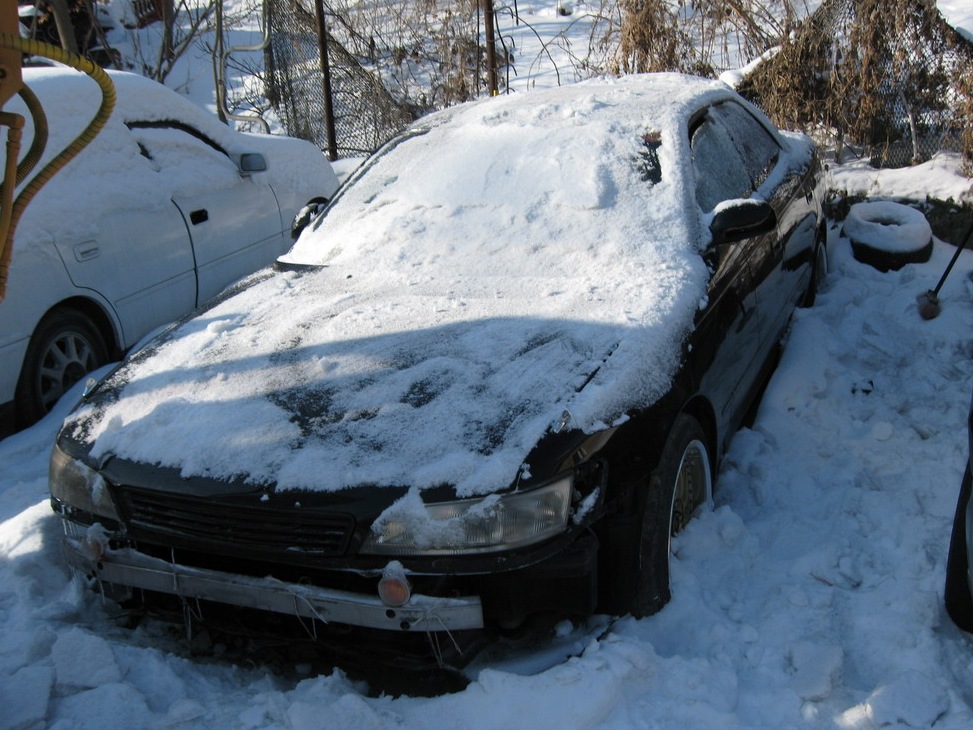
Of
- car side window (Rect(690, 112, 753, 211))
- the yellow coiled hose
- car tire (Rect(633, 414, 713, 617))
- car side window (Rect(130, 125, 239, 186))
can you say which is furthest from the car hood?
car side window (Rect(130, 125, 239, 186))

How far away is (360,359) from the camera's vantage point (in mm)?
3139

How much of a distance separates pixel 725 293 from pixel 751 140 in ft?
5.10

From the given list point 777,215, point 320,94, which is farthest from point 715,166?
point 320,94

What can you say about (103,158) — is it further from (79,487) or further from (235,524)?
(235,524)

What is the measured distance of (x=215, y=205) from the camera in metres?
5.89

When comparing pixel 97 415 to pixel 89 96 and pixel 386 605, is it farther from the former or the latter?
pixel 89 96

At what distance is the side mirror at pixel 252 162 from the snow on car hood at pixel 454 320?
1.66 metres

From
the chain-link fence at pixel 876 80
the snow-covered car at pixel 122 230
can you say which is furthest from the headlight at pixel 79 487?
the chain-link fence at pixel 876 80

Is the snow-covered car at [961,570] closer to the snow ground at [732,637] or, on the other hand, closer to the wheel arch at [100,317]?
the snow ground at [732,637]

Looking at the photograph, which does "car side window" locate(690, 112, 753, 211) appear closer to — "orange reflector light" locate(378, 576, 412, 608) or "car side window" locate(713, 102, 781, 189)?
"car side window" locate(713, 102, 781, 189)

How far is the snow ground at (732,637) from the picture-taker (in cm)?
255

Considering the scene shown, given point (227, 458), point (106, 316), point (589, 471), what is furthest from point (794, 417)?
point (106, 316)

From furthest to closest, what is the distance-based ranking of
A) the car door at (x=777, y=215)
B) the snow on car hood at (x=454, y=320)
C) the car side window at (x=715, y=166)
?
the car door at (x=777, y=215)
the car side window at (x=715, y=166)
the snow on car hood at (x=454, y=320)

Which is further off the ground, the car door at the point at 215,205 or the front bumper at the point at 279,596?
the car door at the point at 215,205
